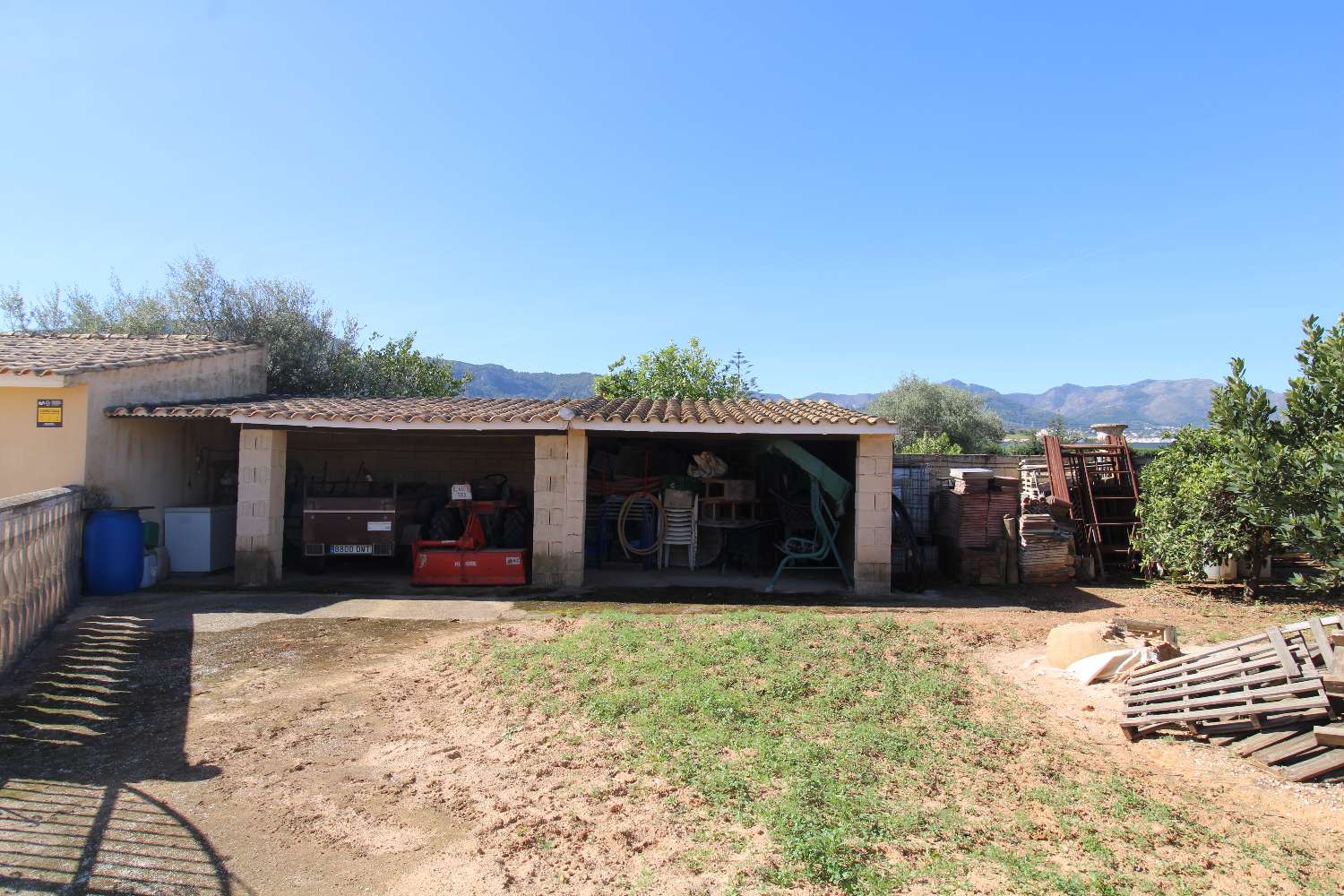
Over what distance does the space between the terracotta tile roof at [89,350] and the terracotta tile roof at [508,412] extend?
0.75 metres

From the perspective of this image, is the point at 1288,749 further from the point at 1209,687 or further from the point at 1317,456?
the point at 1317,456

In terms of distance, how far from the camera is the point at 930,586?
37.0 feet

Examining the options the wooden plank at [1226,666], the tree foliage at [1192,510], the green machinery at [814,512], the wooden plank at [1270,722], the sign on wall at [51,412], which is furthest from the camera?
the green machinery at [814,512]

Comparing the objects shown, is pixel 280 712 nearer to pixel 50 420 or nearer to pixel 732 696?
pixel 732 696

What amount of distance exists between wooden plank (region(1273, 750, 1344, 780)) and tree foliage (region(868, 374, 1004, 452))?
33.2 m

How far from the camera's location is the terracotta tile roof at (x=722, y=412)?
1023 cm

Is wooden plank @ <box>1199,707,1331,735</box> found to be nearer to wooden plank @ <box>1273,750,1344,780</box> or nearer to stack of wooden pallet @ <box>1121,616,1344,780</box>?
stack of wooden pallet @ <box>1121,616,1344,780</box>

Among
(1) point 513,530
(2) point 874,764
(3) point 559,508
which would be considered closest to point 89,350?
(1) point 513,530

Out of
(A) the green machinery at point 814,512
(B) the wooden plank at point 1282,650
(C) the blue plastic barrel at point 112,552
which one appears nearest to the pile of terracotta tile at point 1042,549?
(A) the green machinery at point 814,512

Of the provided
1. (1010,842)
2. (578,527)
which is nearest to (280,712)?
(1010,842)

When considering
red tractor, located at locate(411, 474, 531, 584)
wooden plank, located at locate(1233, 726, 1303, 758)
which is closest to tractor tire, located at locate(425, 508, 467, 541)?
red tractor, located at locate(411, 474, 531, 584)

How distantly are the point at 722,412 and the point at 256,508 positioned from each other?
6735 mm

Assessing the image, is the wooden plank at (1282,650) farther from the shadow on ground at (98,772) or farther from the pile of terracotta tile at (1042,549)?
the pile of terracotta tile at (1042,549)

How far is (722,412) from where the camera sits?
11.4m
